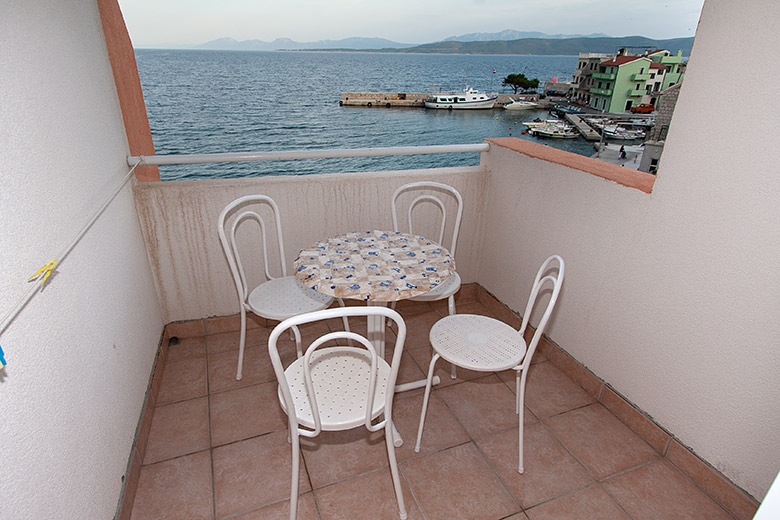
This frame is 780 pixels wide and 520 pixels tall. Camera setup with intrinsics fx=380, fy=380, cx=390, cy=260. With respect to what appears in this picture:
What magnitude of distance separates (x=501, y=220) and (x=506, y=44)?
32.4 metres

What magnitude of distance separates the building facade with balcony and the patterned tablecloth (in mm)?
613

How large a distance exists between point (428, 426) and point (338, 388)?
630 mm

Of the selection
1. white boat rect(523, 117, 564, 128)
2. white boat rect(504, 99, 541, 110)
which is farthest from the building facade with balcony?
white boat rect(504, 99, 541, 110)

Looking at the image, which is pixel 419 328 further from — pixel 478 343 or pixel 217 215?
pixel 217 215

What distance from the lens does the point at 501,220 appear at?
97.6 inches

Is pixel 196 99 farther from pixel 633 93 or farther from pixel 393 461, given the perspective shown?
pixel 393 461

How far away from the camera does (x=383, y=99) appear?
1013 inches

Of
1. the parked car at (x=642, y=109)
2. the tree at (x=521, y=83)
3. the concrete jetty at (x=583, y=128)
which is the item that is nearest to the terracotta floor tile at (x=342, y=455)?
the parked car at (x=642, y=109)

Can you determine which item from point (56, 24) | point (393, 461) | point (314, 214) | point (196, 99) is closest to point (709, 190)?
point (393, 461)

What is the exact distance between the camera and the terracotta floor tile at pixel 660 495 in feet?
4.48

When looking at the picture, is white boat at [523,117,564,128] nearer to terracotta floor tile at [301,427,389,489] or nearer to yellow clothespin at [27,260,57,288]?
terracotta floor tile at [301,427,389,489]

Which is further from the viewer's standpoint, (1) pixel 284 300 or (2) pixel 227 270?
(2) pixel 227 270

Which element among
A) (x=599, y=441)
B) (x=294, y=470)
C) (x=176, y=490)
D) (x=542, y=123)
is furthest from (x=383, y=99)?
(x=294, y=470)

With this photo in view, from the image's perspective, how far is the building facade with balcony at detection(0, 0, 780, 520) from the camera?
96 centimetres
